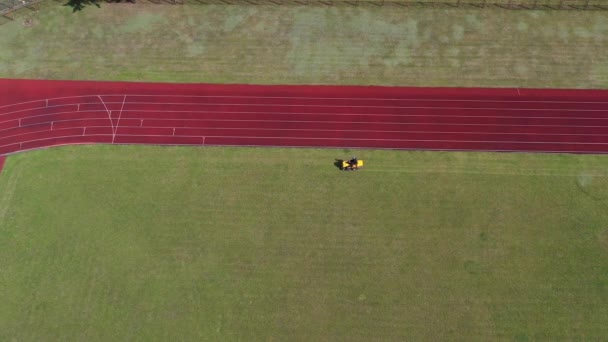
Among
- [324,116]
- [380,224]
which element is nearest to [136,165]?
[324,116]

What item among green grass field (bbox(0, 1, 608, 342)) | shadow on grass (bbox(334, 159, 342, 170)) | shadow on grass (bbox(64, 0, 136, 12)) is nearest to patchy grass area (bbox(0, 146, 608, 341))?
green grass field (bbox(0, 1, 608, 342))

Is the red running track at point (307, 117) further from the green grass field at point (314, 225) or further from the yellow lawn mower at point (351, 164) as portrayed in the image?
the yellow lawn mower at point (351, 164)

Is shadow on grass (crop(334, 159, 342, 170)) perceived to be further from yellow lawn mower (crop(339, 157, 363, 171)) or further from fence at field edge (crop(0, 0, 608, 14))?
fence at field edge (crop(0, 0, 608, 14))

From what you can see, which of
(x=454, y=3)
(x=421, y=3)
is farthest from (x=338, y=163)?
(x=454, y=3)

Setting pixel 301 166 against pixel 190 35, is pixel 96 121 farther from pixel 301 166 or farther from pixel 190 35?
pixel 301 166

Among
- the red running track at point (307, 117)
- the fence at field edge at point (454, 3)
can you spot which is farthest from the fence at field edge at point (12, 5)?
the fence at field edge at point (454, 3)
